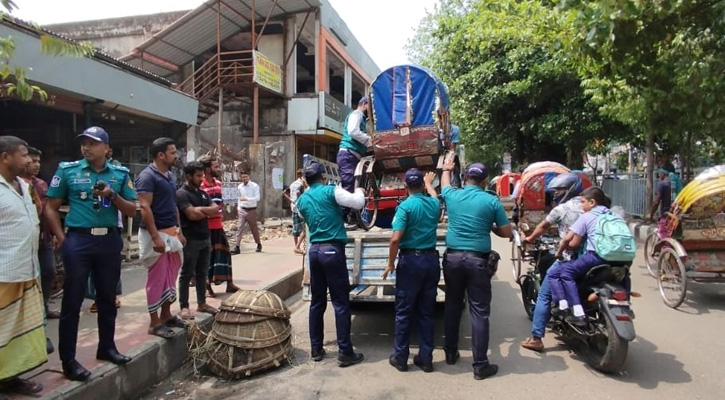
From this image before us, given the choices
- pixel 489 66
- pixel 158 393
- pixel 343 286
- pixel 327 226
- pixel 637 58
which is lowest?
pixel 158 393

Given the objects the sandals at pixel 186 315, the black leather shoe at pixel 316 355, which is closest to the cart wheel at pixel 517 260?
the black leather shoe at pixel 316 355

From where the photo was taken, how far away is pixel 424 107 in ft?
21.0

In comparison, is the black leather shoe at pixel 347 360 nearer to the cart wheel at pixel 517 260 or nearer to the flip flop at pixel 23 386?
the flip flop at pixel 23 386

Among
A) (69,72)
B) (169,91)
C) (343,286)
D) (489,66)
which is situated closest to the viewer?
(343,286)

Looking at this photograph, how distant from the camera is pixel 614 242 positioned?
4270 mm

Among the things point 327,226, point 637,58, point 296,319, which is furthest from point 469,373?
point 637,58

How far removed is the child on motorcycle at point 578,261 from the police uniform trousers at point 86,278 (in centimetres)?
390

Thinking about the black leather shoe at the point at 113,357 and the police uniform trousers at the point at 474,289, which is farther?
the police uniform trousers at the point at 474,289

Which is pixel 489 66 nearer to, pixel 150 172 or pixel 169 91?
pixel 169 91

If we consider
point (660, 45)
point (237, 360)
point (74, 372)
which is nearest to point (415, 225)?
point (237, 360)

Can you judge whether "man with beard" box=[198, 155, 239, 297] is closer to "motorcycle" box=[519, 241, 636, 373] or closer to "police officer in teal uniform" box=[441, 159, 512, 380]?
"police officer in teal uniform" box=[441, 159, 512, 380]

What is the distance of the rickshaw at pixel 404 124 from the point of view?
6234 mm

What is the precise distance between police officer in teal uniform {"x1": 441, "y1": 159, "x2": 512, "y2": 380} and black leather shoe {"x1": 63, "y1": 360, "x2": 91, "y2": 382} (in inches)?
115

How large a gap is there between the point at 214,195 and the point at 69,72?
372 cm
